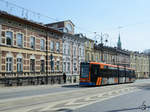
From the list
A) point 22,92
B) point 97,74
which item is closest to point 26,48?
point 97,74

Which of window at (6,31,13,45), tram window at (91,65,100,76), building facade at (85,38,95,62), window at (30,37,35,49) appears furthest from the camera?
building facade at (85,38,95,62)

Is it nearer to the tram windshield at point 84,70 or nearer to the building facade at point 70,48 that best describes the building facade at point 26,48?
the building facade at point 70,48

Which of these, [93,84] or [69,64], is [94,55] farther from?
[93,84]

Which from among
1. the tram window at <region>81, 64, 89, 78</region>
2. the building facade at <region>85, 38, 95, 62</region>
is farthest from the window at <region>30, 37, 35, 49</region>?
the building facade at <region>85, 38, 95, 62</region>

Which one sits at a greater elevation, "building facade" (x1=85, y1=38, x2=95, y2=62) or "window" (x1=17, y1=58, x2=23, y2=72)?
"building facade" (x1=85, y1=38, x2=95, y2=62)

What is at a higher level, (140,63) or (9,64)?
(9,64)

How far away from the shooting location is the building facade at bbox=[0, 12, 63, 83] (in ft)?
89.1

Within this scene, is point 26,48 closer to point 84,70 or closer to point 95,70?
point 84,70

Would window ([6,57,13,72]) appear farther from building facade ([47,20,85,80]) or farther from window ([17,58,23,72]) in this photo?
building facade ([47,20,85,80])

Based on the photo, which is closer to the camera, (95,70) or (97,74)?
(95,70)

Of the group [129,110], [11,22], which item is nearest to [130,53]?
[11,22]

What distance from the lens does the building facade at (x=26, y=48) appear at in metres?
27.2

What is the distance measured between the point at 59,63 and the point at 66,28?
7.53m

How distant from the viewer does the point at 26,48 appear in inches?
1211
